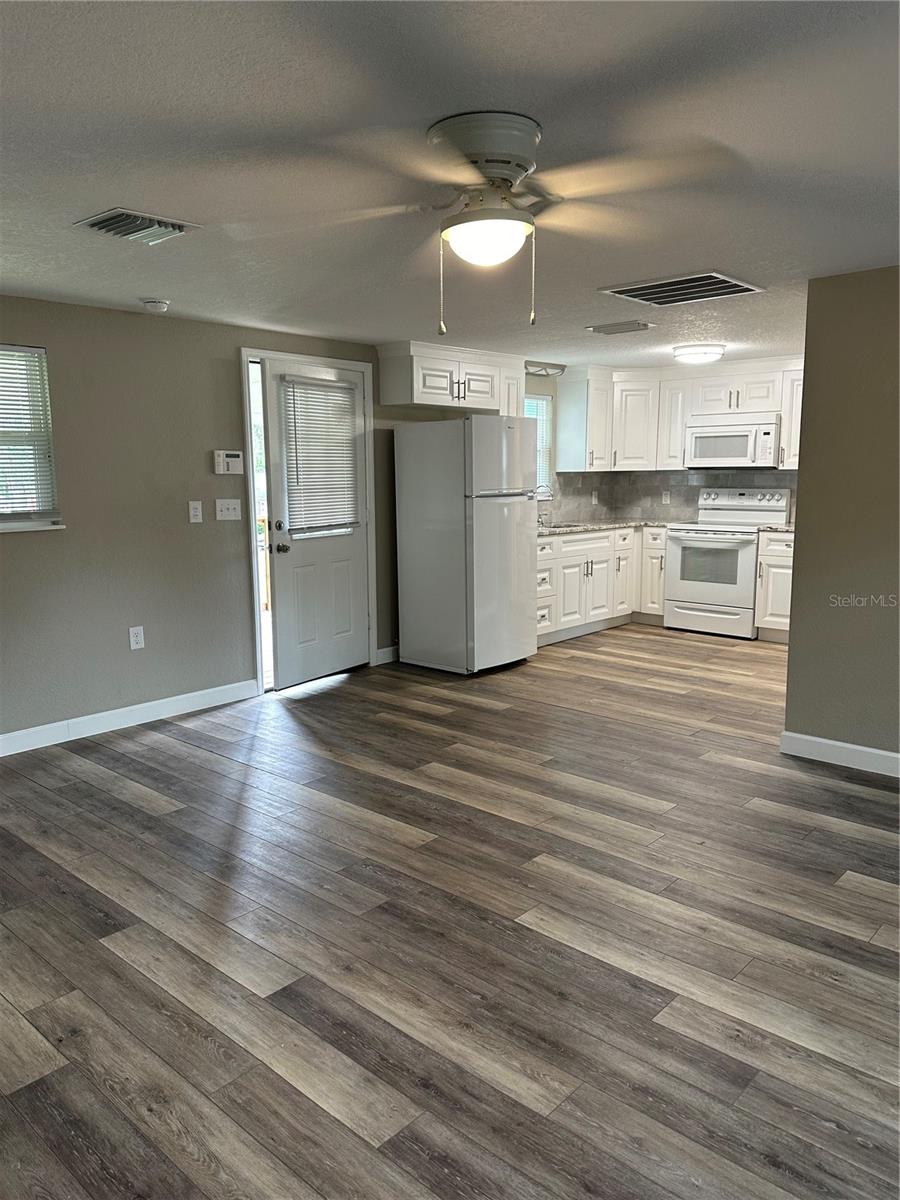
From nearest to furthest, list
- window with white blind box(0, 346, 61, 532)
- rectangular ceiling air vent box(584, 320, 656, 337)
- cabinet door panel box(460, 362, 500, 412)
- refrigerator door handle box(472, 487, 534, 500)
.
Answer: window with white blind box(0, 346, 61, 532) → rectangular ceiling air vent box(584, 320, 656, 337) → refrigerator door handle box(472, 487, 534, 500) → cabinet door panel box(460, 362, 500, 412)

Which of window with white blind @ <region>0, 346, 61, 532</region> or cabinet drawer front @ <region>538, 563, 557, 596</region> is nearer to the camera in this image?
window with white blind @ <region>0, 346, 61, 532</region>

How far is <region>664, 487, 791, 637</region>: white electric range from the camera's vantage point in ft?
21.9

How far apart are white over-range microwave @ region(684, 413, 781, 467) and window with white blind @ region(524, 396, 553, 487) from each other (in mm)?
1171

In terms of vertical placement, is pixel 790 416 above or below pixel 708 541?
above

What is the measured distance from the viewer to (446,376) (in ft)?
18.8

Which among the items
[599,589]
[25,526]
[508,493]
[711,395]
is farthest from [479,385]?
[25,526]

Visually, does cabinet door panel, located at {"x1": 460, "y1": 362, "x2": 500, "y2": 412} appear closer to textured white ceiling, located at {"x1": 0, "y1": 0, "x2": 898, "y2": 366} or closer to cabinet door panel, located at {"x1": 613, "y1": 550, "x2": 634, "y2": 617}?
cabinet door panel, located at {"x1": 613, "y1": 550, "x2": 634, "y2": 617}

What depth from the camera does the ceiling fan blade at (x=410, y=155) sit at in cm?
210

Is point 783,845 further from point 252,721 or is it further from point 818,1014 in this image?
point 252,721

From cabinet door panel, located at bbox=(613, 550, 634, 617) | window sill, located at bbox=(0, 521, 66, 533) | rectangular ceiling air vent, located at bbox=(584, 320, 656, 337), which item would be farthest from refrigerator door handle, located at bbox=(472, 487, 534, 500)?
window sill, located at bbox=(0, 521, 66, 533)

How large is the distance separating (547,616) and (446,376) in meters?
2.01

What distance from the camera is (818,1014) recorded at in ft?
7.05

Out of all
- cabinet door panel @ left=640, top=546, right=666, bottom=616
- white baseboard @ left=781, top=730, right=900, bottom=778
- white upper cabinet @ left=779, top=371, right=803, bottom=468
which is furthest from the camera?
cabinet door panel @ left=640, top=546, right=666, bottom=616

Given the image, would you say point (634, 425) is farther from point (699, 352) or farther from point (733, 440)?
point (699, 352)
